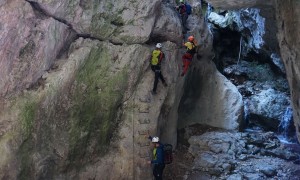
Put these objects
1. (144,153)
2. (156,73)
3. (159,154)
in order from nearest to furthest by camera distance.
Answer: (159,154) < (144,153) < (156,73)

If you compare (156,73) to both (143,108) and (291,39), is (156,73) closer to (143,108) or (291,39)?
(143,108)

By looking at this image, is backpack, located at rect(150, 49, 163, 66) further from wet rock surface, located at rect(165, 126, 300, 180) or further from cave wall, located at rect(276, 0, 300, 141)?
cave wall, located at rect(276, 0, 300, 141)

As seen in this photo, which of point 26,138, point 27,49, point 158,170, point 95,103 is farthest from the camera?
point 95,103

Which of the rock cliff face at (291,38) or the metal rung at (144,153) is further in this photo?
the metal rung at (144,153)

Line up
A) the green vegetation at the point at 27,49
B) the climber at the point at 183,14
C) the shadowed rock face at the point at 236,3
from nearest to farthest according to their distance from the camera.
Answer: the green vegetation at the point at 27,49 < the shadowed rock face at the point at 236,3 < the climber at the point at 183,14

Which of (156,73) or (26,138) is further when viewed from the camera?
(156,73)

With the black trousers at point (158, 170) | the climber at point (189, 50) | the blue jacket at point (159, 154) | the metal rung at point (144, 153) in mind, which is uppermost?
the climber at point (189, 50)

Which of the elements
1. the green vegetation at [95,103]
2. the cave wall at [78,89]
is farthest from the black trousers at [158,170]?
the green vegetation at [95,103]

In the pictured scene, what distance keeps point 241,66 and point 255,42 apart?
3148 mm

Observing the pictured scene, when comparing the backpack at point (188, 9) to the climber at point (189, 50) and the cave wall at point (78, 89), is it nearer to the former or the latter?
the climber at point (189, 50)

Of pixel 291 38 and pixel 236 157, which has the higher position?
pixel 291 38

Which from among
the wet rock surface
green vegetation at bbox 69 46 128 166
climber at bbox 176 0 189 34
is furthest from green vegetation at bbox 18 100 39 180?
climber at bbox 176 0 189 34

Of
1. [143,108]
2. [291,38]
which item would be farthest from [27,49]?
[291,38]

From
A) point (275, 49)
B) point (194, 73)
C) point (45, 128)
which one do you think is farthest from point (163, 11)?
point (275, 49)
